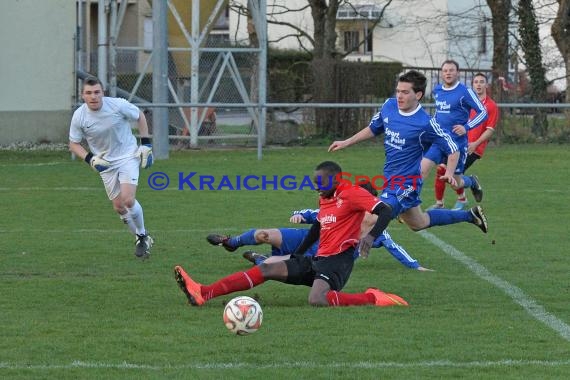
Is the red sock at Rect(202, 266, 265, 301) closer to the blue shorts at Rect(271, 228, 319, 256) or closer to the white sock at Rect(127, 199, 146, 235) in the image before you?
the blue shorts at Rect(271, 228, 319, 256)

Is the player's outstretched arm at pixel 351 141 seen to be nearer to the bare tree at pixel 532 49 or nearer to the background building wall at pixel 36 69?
the background building wall at pixel 36 69

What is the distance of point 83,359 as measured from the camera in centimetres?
661

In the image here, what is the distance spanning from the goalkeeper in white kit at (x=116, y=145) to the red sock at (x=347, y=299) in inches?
126

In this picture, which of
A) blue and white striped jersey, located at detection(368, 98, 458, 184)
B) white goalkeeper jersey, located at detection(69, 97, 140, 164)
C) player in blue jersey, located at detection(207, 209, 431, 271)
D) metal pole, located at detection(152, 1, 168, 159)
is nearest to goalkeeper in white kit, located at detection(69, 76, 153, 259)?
white goalkeeper jersey, located at detection(69, 97, 140, 164)

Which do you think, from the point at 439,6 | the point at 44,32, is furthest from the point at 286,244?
the point at 439,6

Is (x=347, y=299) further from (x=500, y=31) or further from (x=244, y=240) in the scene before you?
(x=500, y=31)

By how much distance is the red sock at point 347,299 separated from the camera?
27.1 feet

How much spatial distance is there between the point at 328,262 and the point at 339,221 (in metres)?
0.32

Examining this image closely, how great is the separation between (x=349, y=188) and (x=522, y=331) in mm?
1757

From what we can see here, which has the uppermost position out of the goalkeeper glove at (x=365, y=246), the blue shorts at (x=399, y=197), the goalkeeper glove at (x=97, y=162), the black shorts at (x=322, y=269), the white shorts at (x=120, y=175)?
the goalkeeper glove at (x=97, y=162)

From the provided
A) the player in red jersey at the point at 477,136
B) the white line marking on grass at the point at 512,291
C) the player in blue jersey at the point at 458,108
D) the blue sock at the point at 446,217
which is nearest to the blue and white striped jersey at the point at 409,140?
the blue sock at the point at 446,217

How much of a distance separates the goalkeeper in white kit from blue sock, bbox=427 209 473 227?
277cm

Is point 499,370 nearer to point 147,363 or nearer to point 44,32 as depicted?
point 147,363

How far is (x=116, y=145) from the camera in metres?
11.4
